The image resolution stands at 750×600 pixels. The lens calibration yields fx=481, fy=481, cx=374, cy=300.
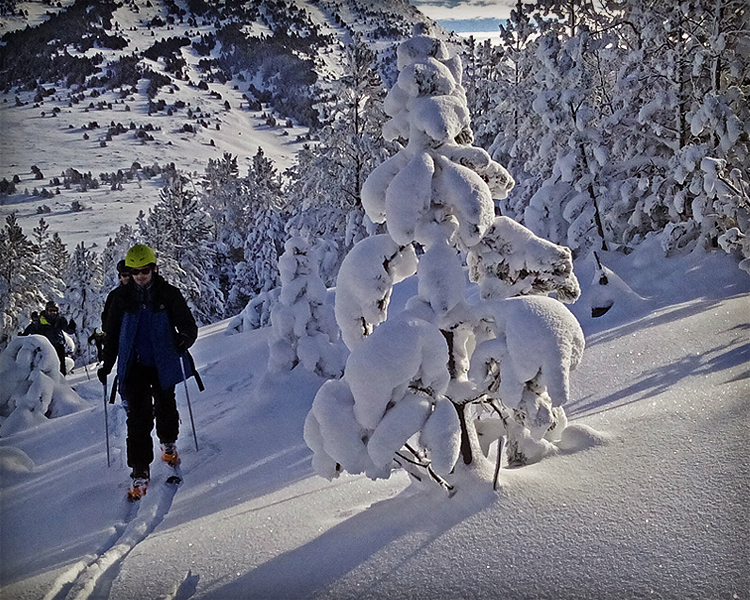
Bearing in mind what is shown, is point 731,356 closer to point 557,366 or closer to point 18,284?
point 557,366

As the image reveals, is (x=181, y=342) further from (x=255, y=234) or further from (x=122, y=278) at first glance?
(x=255, y=234)

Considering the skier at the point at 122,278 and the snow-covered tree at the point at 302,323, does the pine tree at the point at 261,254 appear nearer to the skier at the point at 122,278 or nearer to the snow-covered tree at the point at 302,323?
the snow-covered tree at the point at 302,323

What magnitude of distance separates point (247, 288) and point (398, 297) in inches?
1008

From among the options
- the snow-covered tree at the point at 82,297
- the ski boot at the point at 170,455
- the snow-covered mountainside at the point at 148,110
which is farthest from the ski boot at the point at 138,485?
the snow-covered tree at the point at 82,297

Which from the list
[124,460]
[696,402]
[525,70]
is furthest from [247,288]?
[696,402]

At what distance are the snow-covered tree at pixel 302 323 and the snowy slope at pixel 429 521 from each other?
6.37 ft

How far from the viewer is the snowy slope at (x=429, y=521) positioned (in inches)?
85.7

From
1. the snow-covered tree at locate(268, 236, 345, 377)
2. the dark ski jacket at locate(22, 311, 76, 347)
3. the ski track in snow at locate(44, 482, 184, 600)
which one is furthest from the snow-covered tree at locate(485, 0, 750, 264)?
the dark ski jacket at locate(22, 311, 76, 347)

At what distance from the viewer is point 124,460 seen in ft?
16.0

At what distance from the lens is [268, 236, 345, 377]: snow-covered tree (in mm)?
7008

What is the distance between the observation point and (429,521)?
2645 millimetres

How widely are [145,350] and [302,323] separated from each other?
9.80 feet

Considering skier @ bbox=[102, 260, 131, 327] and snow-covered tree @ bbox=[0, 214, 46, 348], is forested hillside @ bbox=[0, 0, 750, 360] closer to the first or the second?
snow-covered tree @ bbox=[0, 214, 46, 348]

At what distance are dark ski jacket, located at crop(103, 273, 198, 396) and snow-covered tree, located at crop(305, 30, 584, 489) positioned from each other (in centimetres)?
210
